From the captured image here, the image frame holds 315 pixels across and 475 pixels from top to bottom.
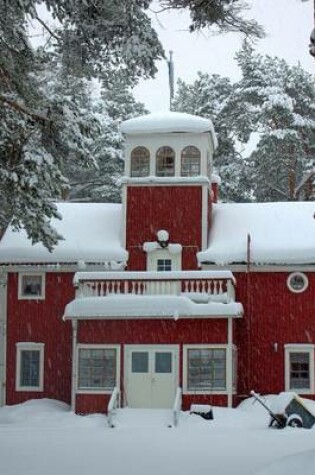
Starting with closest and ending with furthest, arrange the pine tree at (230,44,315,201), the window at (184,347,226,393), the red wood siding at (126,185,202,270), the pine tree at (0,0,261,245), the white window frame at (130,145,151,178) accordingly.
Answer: the pine tree at (0,0,261,245), the window at (184,347,226,393), the red wood siding at (126,185,202,270), the white window frame at (130,145,151,178), the pine tree at (230,44,315,201)

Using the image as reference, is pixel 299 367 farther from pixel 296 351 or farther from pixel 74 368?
pixel 74 368

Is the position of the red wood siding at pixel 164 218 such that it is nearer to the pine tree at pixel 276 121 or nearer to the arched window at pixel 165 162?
the arched window at pixel 165 162

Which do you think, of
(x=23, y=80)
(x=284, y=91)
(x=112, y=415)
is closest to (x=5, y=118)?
(x=23, y=80)

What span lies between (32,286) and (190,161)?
645cm

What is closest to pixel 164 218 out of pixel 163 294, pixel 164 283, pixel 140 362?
pixel 164 283

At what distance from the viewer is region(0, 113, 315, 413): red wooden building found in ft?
76.7

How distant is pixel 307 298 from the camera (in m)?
25.3

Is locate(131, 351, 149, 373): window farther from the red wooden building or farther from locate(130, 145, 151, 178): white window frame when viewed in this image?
locate(130, 145, 151, 178): white window frame

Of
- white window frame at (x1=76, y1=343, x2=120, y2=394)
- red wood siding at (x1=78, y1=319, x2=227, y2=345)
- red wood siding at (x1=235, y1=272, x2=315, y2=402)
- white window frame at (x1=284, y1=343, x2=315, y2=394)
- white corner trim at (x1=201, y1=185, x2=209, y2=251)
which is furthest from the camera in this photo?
white corner trim at (x1=201, y1=185, x2=209, y2=251)

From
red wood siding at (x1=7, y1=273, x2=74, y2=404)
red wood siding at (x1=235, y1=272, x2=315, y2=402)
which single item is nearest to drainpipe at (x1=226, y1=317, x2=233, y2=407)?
red wood siding at (x1=235, y1=272, x2=315, y2=402)

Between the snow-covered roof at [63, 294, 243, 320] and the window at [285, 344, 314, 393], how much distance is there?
2.72 m

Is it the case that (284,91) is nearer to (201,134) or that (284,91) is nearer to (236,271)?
(201,134)

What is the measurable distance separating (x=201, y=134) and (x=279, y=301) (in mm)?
5987

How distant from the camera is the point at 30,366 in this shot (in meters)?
26.2
